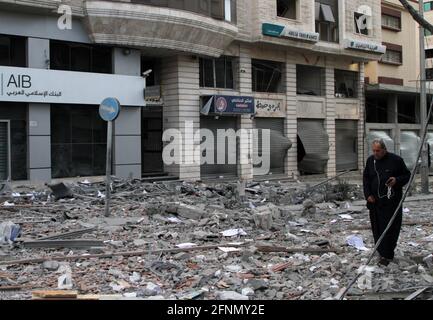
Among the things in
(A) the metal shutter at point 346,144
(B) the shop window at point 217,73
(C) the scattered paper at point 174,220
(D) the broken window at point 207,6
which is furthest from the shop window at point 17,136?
(A) the metal shutter at point 346,144

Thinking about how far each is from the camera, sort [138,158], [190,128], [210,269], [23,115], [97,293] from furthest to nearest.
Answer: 1. [190,128]
2. [138,158]
3. [23,115]
4. [210,269]
5. [97,293]

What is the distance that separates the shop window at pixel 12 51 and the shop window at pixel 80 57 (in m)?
1.06

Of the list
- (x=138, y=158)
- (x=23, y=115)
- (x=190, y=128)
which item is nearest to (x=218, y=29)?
(x=190, y=128)

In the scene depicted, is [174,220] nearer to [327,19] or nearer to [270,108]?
[270,108]

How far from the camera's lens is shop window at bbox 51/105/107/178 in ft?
64.1

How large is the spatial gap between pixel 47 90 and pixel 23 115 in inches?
46.1

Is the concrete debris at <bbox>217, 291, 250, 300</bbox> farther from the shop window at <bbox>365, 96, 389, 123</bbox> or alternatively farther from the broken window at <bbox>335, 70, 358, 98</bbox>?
Result: the shop window at <bbox>365, 96, 389, 123</bbox>

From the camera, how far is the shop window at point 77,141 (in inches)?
770

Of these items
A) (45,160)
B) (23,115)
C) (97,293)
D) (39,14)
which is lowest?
(97,293)

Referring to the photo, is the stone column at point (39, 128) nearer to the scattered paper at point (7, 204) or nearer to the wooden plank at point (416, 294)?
the scattered paper at point (7, 204)
